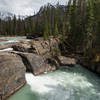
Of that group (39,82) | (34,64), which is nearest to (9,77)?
(39,82)

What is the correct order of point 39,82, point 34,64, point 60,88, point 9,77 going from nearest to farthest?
point 9,77 < point 60,88 < point 39,82 < point 34,64

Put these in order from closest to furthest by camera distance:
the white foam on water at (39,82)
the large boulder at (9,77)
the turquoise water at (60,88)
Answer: the large boulder at (9,77), the turquoise water at (60,88), the white foam on water at (39,82)

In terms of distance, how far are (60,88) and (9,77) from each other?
557 centimetres

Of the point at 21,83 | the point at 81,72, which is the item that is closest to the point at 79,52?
the point at 81,72

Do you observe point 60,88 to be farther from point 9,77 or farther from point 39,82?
point 9,77

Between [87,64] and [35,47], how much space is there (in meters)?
9.90

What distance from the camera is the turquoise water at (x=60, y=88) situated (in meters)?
9.54

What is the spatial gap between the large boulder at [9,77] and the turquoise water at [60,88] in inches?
27.7

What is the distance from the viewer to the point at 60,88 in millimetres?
10977

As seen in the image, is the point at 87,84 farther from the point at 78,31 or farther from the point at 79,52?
the point at 78,31

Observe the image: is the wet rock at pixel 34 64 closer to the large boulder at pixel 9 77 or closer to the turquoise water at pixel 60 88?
the turquoise water at pixel 60 88

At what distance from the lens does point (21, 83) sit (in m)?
10.3

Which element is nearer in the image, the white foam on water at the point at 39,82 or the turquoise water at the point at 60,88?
the turquoise water at the point at 60,88

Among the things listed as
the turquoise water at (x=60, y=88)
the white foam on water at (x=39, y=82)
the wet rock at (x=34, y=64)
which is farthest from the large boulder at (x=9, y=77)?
the wet rock at (x=34, y=64)
